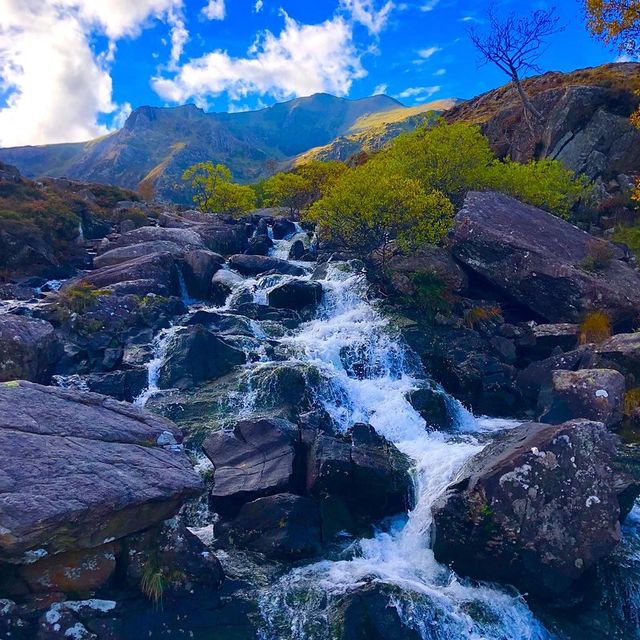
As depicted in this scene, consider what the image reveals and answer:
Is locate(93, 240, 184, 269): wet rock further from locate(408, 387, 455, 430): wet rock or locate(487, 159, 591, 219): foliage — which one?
locate(487, 159, 591, 219): foliage

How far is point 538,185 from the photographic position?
33.0 m

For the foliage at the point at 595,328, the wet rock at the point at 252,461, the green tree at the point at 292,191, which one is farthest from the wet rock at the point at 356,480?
the green tree at the point at 292,191

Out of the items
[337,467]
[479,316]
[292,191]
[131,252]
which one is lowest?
[337,467]

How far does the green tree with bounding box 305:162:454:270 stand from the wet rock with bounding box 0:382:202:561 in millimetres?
18077

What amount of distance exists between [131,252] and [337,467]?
25546 millimetres

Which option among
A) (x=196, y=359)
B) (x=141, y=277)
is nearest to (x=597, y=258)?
(x=196, y=359)

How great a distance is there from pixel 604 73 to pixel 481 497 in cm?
6151

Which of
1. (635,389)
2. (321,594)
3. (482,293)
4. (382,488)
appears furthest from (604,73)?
(321,594)

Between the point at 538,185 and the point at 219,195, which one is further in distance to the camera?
the point at 219,195

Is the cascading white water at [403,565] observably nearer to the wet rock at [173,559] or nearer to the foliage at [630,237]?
the wet rock at [173,559]

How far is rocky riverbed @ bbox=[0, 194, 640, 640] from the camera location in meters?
10.6

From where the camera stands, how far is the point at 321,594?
37.6ft

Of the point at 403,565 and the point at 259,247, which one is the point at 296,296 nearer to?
the point at 259,247

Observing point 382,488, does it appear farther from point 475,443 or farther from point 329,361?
point 329,361
